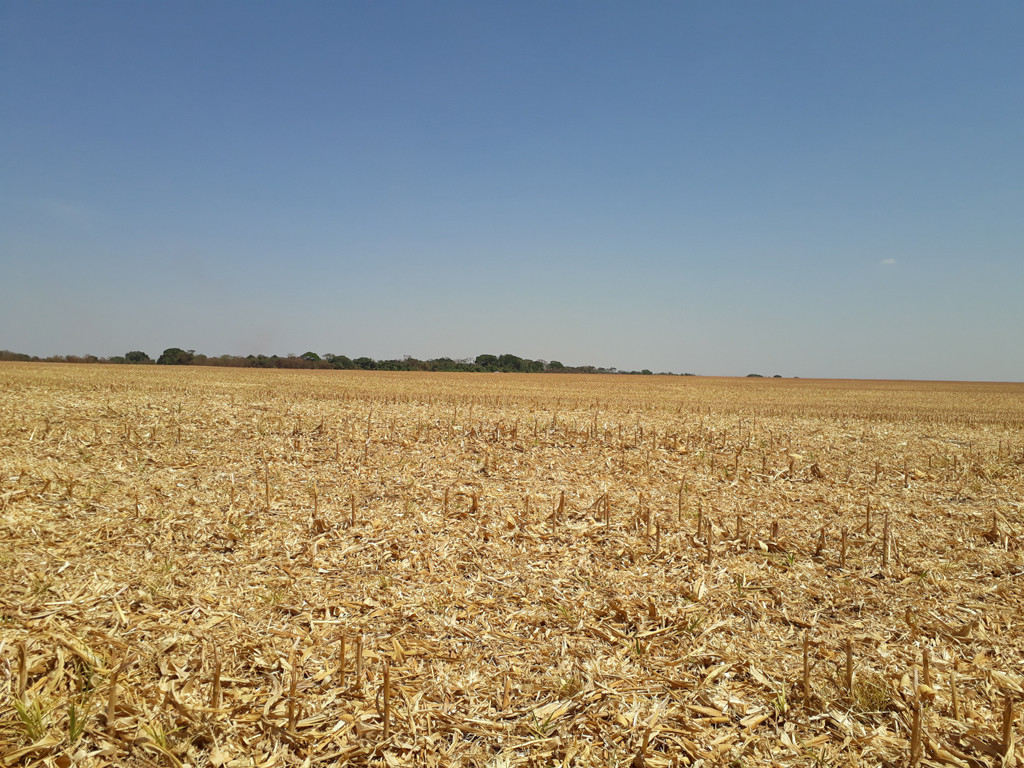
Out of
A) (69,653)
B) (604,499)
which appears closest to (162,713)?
(69,653)

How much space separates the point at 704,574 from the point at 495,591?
2.37 meters

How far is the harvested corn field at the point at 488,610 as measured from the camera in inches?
138

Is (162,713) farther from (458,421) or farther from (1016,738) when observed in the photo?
(458,421)

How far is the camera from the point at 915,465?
12031mm

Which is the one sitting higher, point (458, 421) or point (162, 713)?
point (458, 421)

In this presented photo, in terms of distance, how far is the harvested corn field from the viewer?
3.51 metres

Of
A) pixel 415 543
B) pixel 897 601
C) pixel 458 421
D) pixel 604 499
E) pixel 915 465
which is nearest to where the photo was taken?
pixel 897 601

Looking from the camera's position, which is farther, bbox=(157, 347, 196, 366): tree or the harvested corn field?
bbox=(157, 347, 196, 366): tree

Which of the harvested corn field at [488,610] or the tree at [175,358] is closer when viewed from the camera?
the harvested corn field at [488,610]

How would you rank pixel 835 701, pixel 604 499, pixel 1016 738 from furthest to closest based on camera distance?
pixel 604 499 → pixel 835 701 → pixel 1016 738

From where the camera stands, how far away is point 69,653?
4098 millimetres

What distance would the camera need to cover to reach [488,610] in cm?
526

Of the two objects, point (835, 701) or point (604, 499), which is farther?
point (604, 499)

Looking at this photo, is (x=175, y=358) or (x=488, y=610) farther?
(x=175, y=358)
